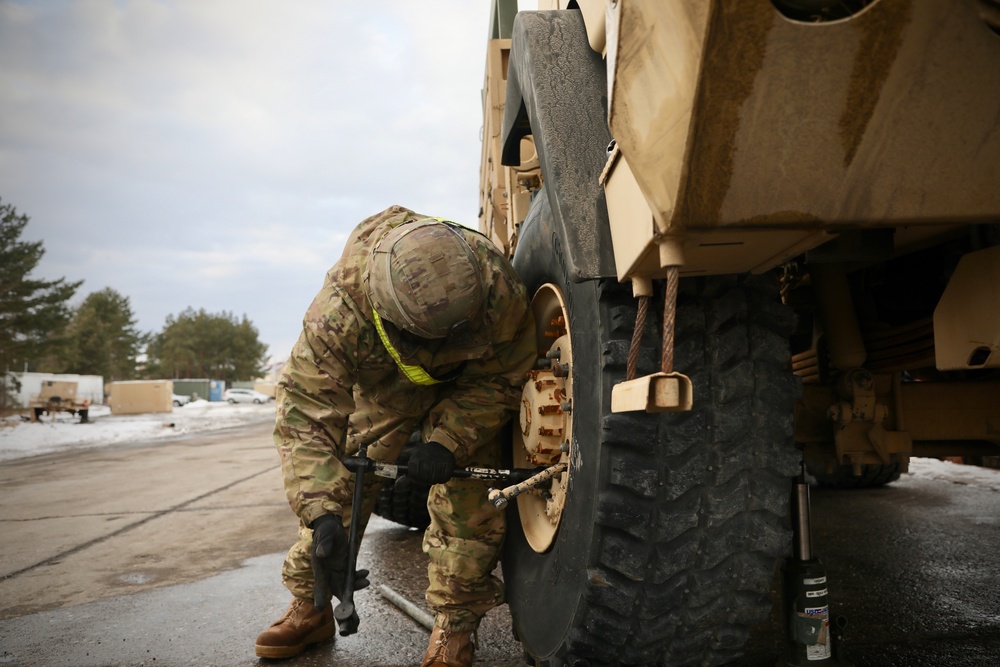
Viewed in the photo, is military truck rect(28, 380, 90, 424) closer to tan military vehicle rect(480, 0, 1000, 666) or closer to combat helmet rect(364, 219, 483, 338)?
combat helmet rect(364, 219, 483, 338)

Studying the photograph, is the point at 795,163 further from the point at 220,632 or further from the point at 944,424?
the point at 220,632

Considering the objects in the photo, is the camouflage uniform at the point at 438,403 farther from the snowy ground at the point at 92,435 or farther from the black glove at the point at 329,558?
the snowy ground at the point at 92,435

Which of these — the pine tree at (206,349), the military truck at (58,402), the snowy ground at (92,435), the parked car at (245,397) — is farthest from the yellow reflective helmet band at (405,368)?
the pine tree at (206,349)

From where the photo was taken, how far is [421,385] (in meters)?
2.55

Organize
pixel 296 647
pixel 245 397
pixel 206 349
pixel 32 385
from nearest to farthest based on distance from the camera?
1. pixel 296 647
2. pixel 32 385
3. pixel 245 397
4. pixel 206 349

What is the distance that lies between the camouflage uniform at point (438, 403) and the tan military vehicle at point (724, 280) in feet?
0.40

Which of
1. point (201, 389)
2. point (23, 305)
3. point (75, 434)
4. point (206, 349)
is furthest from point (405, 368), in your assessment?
point (206, 349)

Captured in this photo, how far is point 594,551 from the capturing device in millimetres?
1455

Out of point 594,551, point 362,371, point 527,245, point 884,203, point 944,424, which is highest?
point 527,245

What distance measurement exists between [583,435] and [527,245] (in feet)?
2.81

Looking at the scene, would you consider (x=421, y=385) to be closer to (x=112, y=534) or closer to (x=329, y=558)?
(x=329, y=558)

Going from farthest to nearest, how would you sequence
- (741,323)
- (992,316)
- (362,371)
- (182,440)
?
1. (182,440)
2. (362,371)
3. (741,323)
4. (992,316)

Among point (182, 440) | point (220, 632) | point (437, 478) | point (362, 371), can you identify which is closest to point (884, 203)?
point (437, 478)

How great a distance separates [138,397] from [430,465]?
2554 cm
